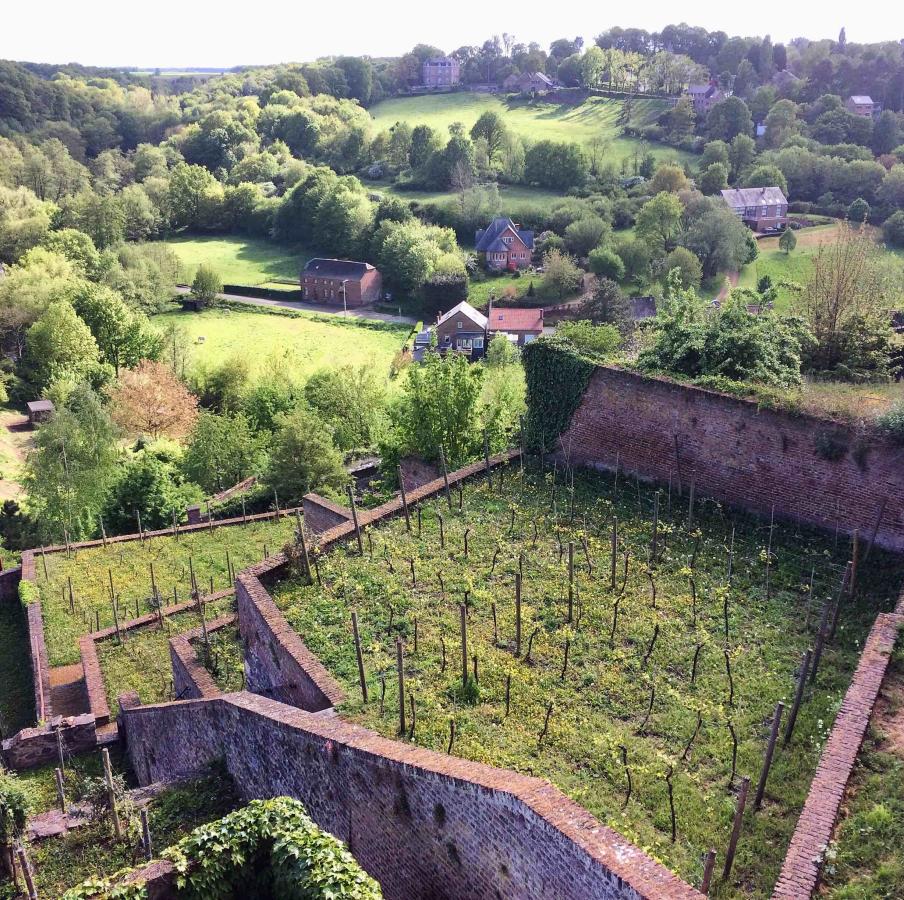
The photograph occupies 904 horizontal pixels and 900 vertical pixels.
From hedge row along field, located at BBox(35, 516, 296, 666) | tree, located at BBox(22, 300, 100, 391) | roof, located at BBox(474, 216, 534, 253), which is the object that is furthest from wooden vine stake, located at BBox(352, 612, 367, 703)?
roof, located at BBox(474, 216, 534, 253)

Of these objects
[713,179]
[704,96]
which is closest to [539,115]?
[704,96]

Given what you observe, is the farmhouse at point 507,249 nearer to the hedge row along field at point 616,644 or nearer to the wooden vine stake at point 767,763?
the hedge row along field at point 616,644

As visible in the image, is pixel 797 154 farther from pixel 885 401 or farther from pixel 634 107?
pixel 885 401

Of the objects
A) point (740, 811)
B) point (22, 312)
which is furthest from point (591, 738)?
point (22, 312)

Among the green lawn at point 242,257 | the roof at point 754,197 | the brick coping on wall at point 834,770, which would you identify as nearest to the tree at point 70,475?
the brick coping on wall at point 834,770

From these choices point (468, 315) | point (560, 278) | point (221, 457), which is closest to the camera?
point (221, 457)

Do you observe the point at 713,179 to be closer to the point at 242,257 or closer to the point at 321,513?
the point at 242,257
